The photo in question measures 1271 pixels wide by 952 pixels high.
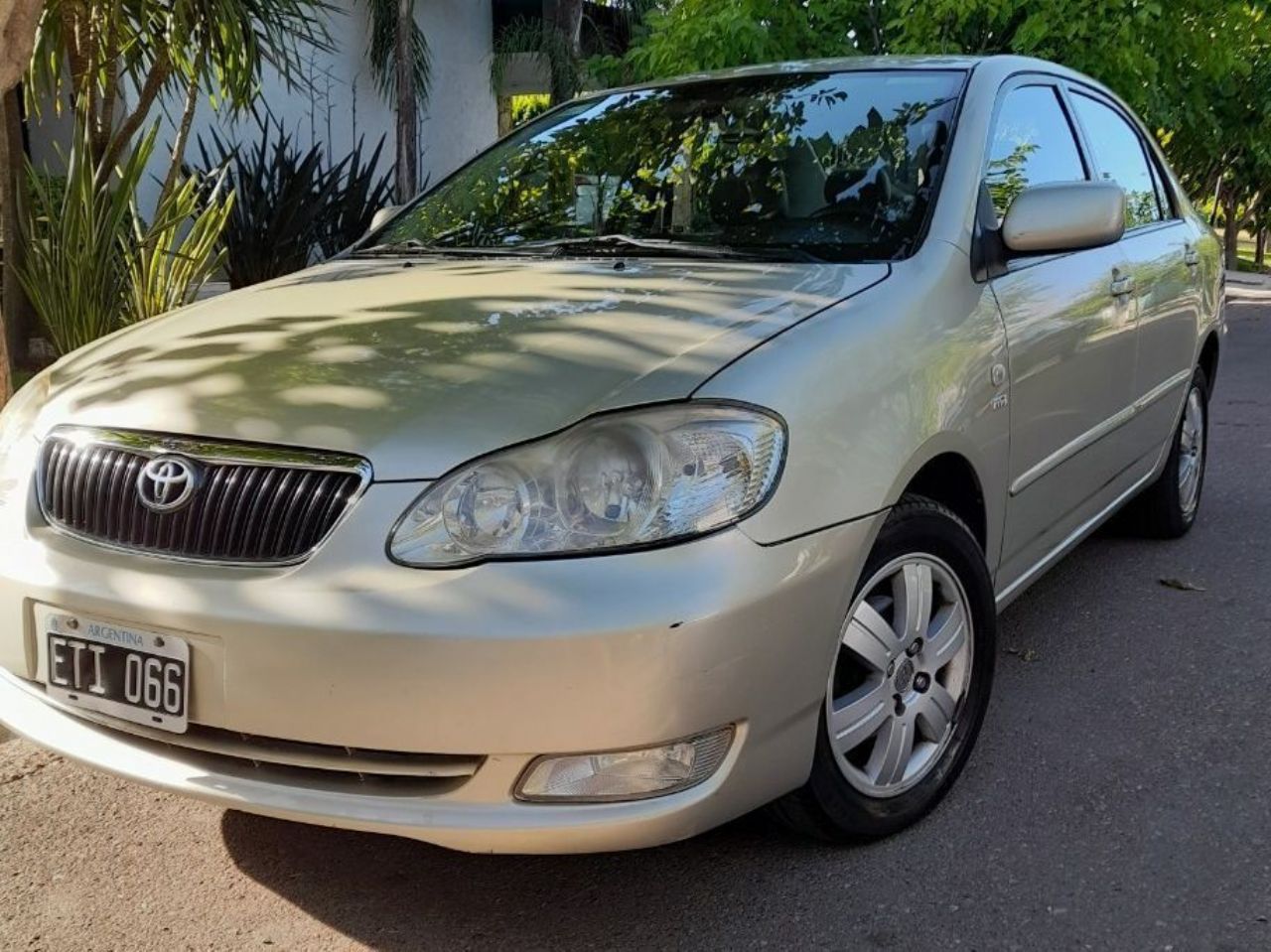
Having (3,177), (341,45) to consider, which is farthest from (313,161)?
(341,45)

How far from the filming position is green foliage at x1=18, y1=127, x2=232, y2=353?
5758 millimetres

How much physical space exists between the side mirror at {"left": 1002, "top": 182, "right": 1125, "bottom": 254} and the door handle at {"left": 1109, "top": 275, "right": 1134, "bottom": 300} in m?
0.66

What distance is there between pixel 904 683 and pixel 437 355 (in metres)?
1.16

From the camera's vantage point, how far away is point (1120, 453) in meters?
3.92

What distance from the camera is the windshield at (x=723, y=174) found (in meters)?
3.04

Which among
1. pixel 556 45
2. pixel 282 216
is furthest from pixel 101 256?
pixel 556 45

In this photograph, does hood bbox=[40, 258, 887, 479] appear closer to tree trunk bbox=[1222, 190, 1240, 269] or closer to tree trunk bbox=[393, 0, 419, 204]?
tree trunk bbox=[393, 0, 419, 204]

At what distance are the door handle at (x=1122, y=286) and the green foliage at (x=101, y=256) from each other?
4.19m

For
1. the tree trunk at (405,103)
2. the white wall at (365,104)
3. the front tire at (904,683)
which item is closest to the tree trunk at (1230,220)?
the white wall at (365,104)

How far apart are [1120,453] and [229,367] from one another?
271cm

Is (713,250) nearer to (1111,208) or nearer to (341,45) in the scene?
(1111,208)

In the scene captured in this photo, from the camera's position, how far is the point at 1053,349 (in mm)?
3170

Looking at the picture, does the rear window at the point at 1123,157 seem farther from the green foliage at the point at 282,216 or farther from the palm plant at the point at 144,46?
the green foliage at the point at 282,216

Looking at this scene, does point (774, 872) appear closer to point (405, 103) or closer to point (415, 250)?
point (415, 250)
